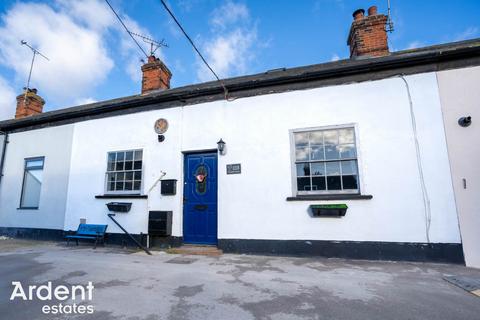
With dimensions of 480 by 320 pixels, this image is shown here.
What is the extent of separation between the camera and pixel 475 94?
5.01m

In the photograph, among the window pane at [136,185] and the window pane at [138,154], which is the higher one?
the window pane at [138,154]

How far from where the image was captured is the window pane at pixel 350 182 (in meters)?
5.43

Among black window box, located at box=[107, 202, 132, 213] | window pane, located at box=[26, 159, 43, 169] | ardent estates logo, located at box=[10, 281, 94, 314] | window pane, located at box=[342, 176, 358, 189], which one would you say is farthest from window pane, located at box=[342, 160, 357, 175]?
window pane, located at box=[26, 159, 43, 169]

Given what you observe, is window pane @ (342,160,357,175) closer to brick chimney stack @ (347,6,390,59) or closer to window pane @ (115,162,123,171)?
brick chimney stack @ (347,6,390,59)

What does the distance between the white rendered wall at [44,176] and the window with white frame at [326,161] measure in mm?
7454

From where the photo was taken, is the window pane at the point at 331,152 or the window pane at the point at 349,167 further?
the window pane at the point at 331,152

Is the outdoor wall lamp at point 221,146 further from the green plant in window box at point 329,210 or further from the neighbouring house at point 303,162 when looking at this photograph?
the green plant in window box at point 329,210

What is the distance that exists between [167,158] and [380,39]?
22.5 feet

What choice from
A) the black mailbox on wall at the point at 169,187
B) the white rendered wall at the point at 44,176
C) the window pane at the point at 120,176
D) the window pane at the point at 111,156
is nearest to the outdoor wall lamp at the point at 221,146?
the black mailbox on wall at the point at 169,187

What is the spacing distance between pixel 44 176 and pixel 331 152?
9.23 m

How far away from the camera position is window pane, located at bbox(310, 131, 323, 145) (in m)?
5.78

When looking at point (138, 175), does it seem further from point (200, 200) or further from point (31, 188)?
point (31, 188)

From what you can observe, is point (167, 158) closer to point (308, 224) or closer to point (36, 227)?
point (308, 224)

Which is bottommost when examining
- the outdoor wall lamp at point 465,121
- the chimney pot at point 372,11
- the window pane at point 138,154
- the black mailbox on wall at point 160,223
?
the black mailbox on wall at point 160,223
